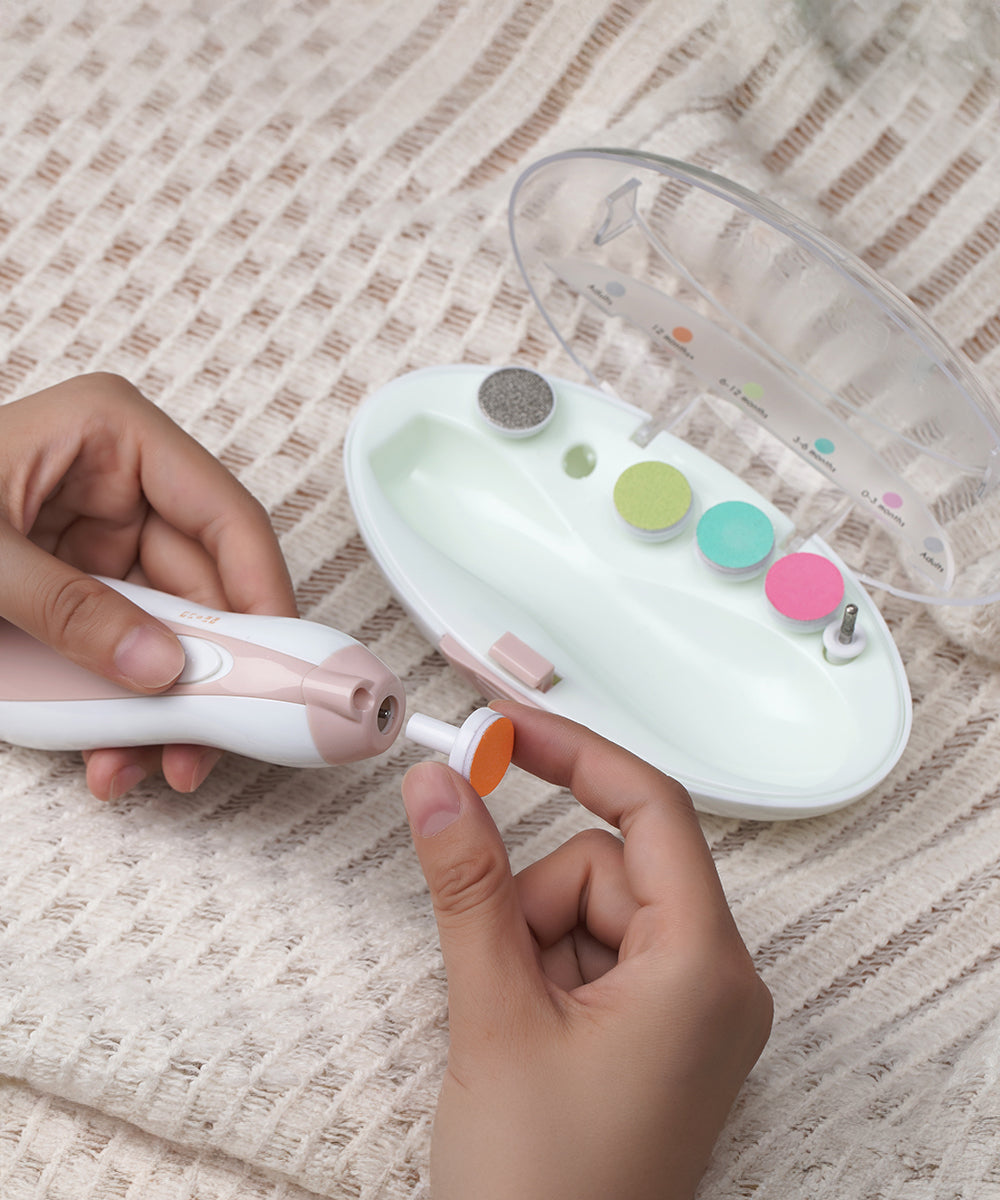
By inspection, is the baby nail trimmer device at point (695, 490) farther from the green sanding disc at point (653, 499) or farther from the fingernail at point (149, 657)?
the fingernail at point (149, 657)

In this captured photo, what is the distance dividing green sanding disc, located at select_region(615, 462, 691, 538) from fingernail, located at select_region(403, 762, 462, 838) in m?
0.36

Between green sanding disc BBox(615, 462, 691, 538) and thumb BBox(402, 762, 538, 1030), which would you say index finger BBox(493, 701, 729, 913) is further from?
green sanding disc BBox(615, 462, 691, 538)

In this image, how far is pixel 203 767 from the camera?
71 centimetres

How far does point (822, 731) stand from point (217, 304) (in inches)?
25.1

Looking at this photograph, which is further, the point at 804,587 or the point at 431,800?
the point at 804,587

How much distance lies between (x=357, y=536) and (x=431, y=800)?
0.42 meters

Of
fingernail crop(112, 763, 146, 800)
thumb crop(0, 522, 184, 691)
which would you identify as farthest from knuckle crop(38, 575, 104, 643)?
fingernail crop(112, 763, 146, 800)

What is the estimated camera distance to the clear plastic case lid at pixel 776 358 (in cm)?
70

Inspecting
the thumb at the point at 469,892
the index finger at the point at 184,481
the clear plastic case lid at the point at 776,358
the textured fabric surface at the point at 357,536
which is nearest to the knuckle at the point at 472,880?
the thumb at the point at 469,892

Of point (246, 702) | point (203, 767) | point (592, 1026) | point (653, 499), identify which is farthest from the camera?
point (653, 499)

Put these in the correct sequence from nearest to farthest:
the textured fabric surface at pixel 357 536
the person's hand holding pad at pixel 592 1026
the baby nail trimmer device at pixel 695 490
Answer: the person's hand holding pad at pixel 592 1026 < the textured fabric surface at pixel 357 536 < the baby nail trimmer device at pixel 695 490

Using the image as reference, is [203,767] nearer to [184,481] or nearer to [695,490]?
[184,481]

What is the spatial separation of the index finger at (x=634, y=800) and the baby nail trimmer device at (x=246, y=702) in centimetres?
2

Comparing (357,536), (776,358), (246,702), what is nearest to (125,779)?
(246,702)
